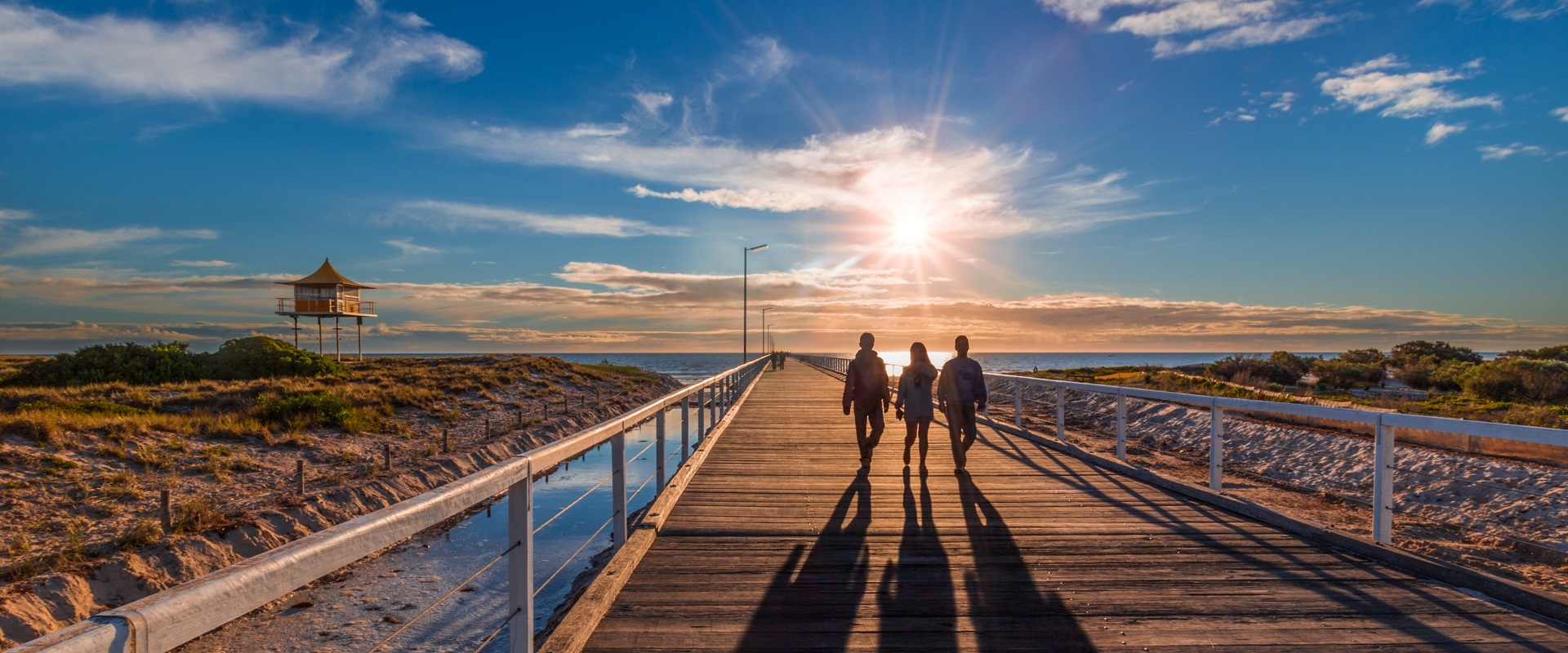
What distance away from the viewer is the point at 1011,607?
13.4ft

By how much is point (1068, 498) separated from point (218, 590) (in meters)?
6.70

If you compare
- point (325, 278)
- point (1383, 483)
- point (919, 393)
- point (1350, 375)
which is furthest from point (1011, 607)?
point (325, 278)

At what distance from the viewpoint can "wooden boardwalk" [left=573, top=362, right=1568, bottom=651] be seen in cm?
368

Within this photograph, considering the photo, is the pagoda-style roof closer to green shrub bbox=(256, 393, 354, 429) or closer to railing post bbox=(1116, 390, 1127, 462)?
green shrub bbox=(256, 393, 354, 429)

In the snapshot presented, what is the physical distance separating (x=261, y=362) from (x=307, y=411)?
1592 cm

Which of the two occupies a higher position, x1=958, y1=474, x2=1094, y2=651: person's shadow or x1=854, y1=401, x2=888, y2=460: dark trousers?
x1=854, y1=401, x2=888, y2=460: dark trousers

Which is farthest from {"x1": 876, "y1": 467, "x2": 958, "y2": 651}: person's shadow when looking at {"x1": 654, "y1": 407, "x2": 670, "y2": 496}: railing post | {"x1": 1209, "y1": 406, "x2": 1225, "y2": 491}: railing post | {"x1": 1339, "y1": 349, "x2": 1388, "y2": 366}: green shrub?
{"x1": 1339, "y1": 349, "x2": 1388, "y2": 366}: green shrub

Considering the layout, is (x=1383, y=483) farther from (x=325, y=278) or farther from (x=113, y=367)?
(x=325, y=278)

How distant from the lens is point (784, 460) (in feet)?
30.6

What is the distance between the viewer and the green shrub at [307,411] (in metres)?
18.5

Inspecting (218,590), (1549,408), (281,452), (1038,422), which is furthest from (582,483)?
(1549,408)

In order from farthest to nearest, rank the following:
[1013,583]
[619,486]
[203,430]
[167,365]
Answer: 1. [167,365]
2. [203,430]
3. [619,486]
4. [1013,583]

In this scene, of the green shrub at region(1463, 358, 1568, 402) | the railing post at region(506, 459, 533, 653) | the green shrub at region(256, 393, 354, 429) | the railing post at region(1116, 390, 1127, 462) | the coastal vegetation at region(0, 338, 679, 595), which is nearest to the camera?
the railing post at region(506, 459, 533, 653)

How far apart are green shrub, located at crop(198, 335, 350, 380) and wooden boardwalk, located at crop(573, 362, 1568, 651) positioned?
3131 cm
